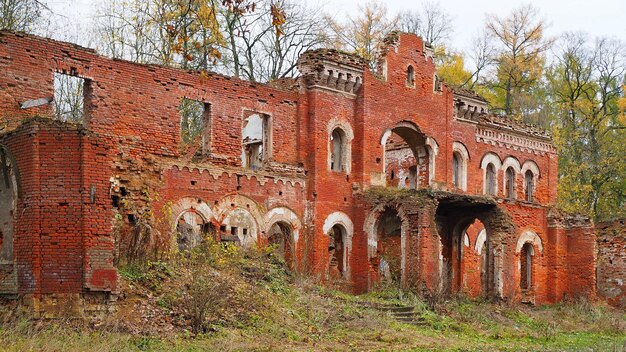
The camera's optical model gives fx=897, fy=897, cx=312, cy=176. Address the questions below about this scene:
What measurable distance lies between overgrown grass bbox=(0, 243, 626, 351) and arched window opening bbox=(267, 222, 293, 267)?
6.54 feet

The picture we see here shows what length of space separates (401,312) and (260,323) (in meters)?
5.56

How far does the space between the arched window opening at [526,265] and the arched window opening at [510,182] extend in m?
2.58

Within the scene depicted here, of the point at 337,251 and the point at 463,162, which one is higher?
the point at 463,162

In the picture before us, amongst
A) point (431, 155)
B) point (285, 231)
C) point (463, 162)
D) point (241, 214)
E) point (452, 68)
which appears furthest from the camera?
point (452, 68)

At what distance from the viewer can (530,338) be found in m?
20.0

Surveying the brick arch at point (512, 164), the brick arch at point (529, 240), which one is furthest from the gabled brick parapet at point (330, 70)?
the brick arch at point (512, 164)

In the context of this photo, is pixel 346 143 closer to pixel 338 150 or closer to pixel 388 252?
pixel 338 150

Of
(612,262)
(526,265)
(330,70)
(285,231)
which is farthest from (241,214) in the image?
(612,262)

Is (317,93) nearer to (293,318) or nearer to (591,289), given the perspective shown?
(293,318)

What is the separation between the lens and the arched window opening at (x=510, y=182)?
33.1m

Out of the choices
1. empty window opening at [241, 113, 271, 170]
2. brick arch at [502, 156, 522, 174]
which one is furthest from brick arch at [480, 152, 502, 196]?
empty window opening at [241, 113, 271, 170]

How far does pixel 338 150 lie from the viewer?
1040 inches

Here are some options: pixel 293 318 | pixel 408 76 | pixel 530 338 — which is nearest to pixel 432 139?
pixel 408 76

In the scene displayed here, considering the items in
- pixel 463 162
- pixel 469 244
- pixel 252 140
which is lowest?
pixel 469 244
